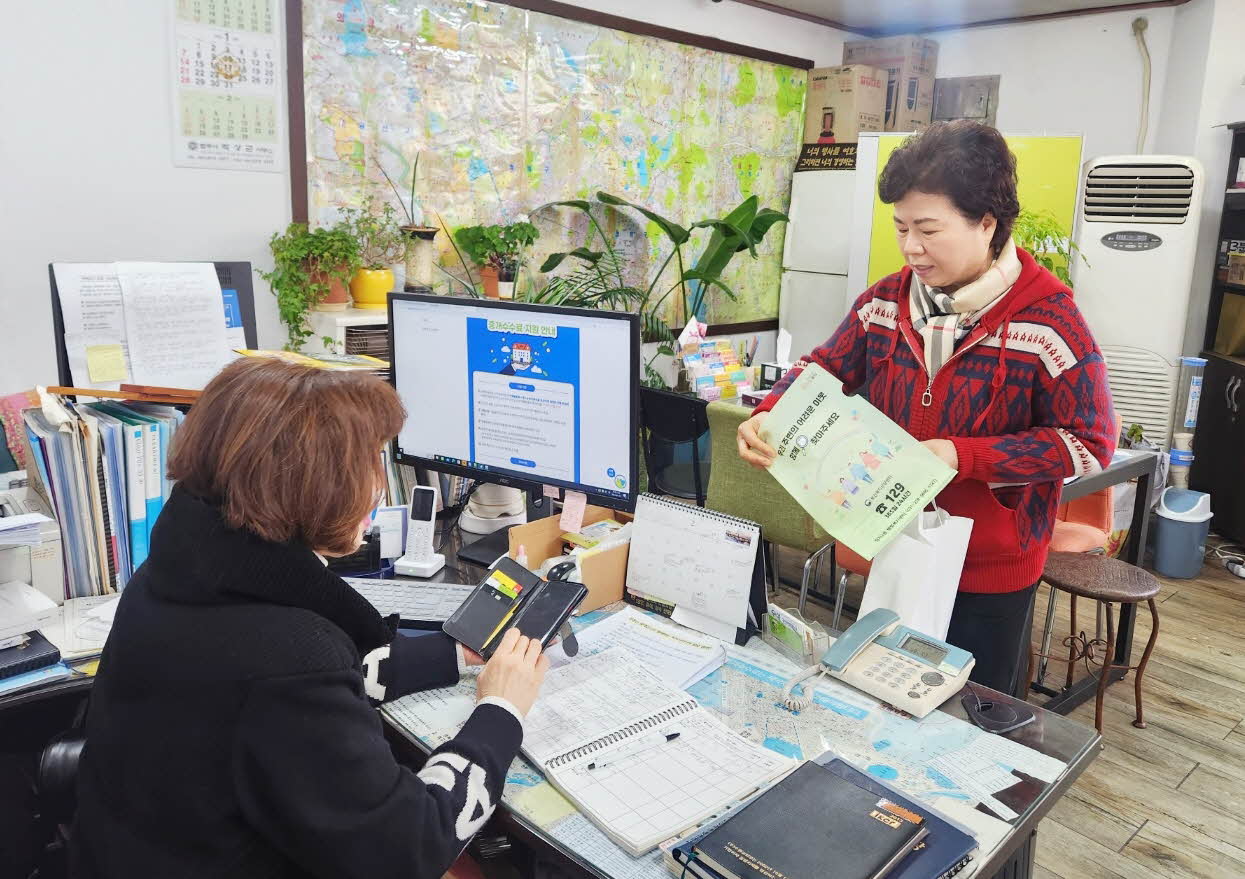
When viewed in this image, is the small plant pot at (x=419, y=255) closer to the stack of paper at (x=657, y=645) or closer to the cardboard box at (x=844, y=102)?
the stack of paper at (x=657, y=645)

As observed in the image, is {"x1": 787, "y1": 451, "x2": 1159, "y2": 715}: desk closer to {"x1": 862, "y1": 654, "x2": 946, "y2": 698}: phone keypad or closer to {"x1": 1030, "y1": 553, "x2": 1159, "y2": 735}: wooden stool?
{"x1": 1030, "y1": 553, "x2": 1159, "y2": 735}: wooden stool

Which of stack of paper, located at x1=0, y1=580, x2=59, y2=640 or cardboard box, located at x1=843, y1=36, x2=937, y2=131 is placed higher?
cardboard box, located at x1=843, y1=36, x2=937, y2=131

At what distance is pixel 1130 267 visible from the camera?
172 inches

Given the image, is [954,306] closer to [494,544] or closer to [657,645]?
[657,645]

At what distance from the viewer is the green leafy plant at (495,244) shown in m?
3.83

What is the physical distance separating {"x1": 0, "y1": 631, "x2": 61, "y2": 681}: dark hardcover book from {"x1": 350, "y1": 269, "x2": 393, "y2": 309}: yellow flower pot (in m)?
2.08

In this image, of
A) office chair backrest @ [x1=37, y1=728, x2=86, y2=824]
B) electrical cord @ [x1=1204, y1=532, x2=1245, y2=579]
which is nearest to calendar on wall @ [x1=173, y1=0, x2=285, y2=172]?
office chair backrest @ [x1=37, y1=728, x2=86, y2=824]

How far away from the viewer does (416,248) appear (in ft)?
11.5

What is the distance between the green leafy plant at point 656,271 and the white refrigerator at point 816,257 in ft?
1.71

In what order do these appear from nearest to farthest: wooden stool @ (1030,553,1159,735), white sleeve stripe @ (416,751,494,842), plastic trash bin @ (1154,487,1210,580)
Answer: white sleeve stripe @ (416,751,494,842) → wooden stool @ (1030,553,1159,735) → plastic trash bin @ (1154,487,1210,580)

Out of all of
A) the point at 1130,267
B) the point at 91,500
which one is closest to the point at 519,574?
the point at 91,500

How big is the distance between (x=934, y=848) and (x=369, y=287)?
2.82 m

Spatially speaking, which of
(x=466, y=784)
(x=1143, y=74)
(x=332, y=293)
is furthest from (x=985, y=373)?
(x=1143, y=74)

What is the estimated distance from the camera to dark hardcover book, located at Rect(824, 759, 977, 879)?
96cm
